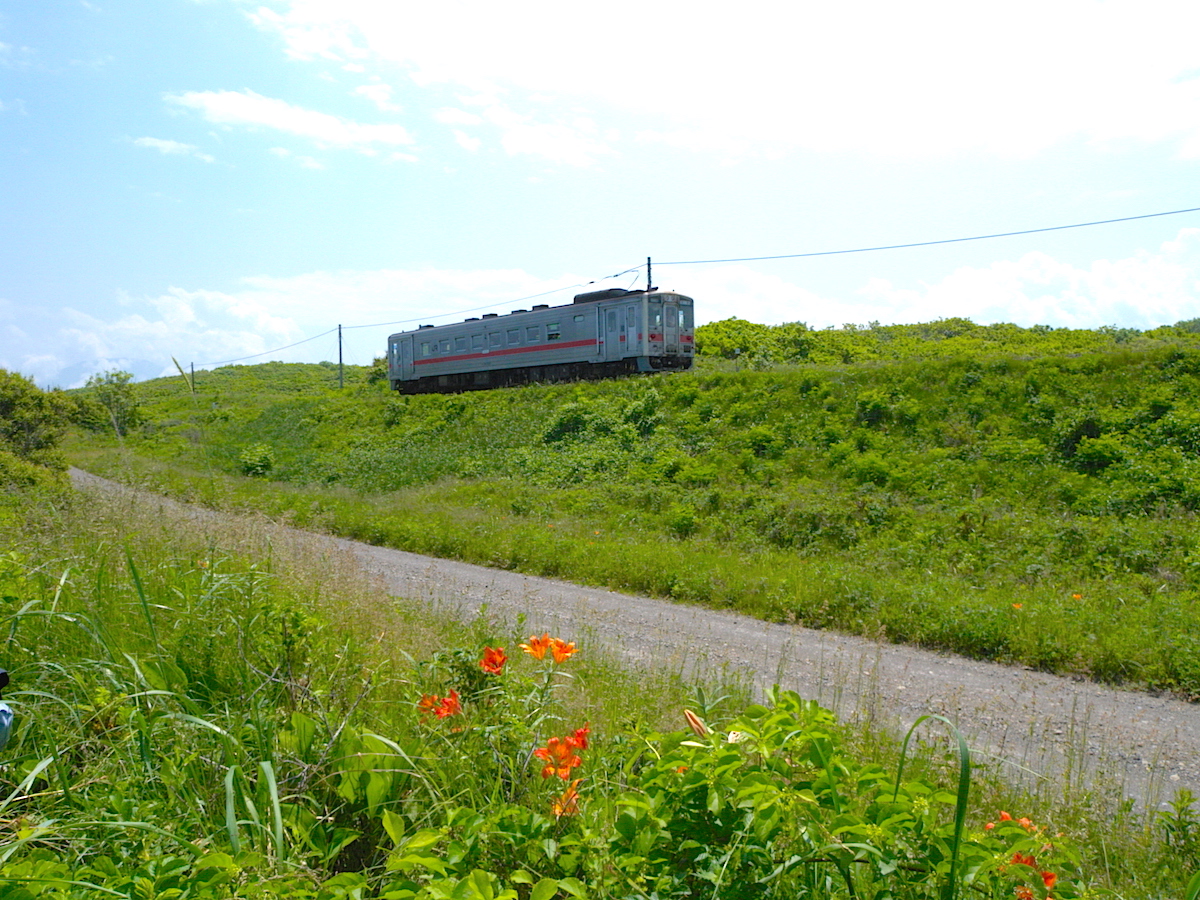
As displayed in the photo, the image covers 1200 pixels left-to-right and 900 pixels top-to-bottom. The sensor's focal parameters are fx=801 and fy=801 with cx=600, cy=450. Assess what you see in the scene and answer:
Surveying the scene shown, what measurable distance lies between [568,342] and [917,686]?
2104 cm

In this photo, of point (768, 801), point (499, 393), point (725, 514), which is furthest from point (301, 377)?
point (768, 801)

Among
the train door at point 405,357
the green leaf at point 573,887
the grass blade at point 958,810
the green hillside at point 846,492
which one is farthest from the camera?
the train door at point 405,357

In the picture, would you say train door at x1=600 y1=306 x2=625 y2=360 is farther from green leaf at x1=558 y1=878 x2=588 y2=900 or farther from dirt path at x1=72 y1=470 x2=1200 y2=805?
green leaf at x1=558 y1=878 x2=588 y2=900

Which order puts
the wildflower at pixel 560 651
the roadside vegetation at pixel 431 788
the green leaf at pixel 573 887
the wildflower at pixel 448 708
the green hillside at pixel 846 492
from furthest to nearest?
1. the green hillside at pixel 846 492
2. the wildflower at pixel 560 651
3. the wildflower at pixel 448 708
4. the roadside vegetation at pixel 431 788
5. the green leaf at pixel 573 887

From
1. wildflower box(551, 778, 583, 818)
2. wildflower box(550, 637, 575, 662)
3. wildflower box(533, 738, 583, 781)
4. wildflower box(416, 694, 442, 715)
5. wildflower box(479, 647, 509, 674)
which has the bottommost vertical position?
wildflower box(551, 778, 583, 818)

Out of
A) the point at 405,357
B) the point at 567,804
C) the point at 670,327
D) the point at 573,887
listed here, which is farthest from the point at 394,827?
the point at 405,357

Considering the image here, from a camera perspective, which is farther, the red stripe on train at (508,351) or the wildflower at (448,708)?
the red stripe on train at (508,351)

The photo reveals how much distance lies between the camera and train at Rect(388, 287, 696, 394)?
24438 mm

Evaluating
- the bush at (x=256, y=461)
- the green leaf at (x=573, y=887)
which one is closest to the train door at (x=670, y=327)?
the bush at (x=256, y=461)

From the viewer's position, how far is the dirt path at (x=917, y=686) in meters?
4.57

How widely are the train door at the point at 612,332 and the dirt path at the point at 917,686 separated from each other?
16.2 metres

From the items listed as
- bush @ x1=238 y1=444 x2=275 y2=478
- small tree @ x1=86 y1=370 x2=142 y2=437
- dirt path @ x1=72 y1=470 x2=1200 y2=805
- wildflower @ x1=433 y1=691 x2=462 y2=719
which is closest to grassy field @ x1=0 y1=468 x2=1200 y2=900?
wildflower @ x1=433 y1=691 x2=462 y2=719

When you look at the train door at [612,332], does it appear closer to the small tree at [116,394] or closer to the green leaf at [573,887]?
the small tree at [116,394]

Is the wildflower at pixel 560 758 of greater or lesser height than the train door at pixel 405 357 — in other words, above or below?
below
